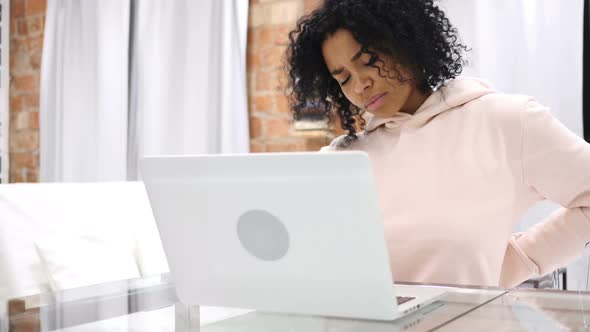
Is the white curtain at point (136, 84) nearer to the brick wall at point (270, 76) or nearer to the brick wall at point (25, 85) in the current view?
the brick wall at point (270, 76)

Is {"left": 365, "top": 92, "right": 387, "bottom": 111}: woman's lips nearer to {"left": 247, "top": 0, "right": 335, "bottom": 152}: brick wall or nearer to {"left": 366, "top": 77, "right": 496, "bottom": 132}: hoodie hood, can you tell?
{"left": 366, "top": 77, "right": 496, "bottom": 132}: hoodie hood

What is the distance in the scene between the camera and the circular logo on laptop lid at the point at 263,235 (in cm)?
93

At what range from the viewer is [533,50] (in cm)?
244

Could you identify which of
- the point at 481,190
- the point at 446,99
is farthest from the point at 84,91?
the point at 481,190

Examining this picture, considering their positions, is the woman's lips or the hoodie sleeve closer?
the hoodie sleeve

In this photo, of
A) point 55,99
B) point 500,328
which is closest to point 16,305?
point 500,328

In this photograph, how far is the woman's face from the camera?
1.58 metres

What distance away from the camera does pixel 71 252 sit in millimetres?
2025

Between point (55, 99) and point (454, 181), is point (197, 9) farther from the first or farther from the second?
point (454, 181)

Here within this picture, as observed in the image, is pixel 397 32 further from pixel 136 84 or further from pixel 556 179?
pixel 136 84

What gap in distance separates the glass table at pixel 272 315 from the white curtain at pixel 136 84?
1.95 m

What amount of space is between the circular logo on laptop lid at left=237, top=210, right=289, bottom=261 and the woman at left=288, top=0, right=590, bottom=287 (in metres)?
0.60

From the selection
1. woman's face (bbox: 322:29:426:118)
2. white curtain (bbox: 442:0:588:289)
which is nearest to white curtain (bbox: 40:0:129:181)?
white curtain (bbox: 442:0:588:289)

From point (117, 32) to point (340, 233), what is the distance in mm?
2757
